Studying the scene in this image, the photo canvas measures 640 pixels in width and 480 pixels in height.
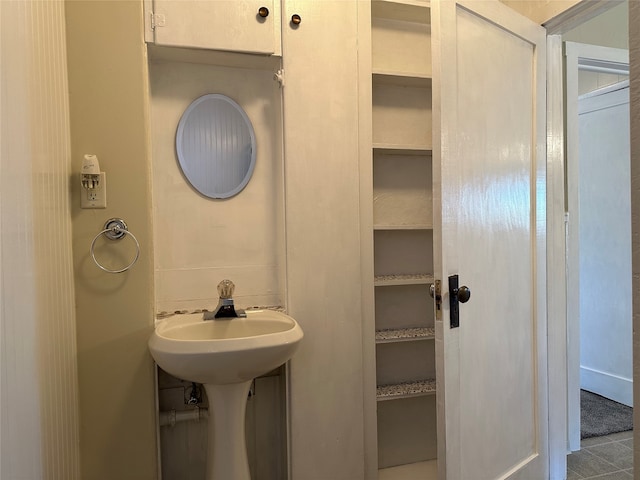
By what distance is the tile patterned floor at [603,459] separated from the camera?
1969 millimetres

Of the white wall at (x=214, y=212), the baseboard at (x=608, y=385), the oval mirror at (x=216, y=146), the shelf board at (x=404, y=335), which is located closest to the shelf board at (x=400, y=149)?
the white wall at (x=214, y=212)

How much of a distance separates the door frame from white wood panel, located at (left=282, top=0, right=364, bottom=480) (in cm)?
86

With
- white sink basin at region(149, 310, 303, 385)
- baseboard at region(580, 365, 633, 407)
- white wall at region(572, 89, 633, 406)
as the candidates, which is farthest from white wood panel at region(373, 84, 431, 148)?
baseboard at region(580, 365, 633, 407)

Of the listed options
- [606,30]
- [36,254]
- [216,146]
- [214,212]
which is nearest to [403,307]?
[214,212]

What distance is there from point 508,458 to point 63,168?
1905mm

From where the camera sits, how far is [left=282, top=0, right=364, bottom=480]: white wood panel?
1.64 metres

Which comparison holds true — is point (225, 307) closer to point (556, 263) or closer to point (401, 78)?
point (401, 78)

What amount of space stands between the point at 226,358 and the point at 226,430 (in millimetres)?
362

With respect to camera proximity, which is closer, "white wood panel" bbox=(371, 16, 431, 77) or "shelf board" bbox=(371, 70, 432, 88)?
"shelf board" bbox=(371, 70, 432, 88)

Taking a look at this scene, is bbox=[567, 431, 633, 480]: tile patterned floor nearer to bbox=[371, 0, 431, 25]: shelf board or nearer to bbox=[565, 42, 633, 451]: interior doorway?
bbox=[565, 42, 633, 451]: interior doorway

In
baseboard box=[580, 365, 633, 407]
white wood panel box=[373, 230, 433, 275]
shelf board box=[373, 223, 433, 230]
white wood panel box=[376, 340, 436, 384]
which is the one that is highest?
shelf board box=[373, 223, 433, 230]

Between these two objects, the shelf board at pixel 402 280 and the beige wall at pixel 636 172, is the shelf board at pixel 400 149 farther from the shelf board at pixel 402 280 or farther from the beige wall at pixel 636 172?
the beige wall at pixel 636 172

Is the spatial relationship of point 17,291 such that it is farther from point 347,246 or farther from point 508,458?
point 508,458

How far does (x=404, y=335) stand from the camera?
183cm
